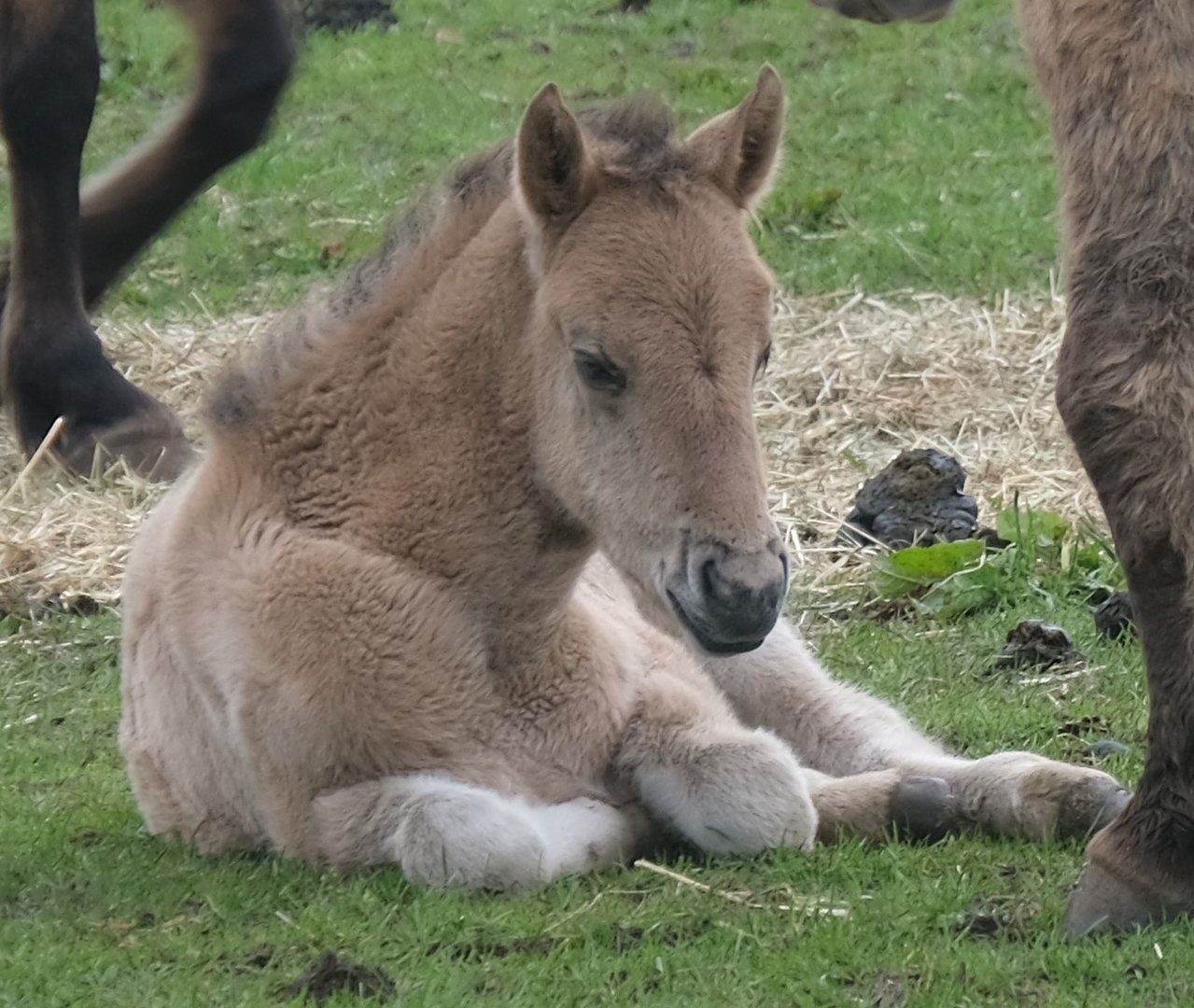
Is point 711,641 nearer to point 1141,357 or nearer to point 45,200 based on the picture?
point 1141,357

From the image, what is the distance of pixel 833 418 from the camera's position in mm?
8695

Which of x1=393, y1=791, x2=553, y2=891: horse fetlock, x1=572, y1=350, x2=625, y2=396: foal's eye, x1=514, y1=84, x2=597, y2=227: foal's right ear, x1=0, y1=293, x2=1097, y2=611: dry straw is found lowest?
x1=0, y1=293, x2=1097, y2=611: dry straw

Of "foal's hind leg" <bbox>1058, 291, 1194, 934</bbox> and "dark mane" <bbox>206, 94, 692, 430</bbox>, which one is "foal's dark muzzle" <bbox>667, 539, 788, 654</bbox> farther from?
"dark mane" <bbox>206, 94, 692, 430</bbox>

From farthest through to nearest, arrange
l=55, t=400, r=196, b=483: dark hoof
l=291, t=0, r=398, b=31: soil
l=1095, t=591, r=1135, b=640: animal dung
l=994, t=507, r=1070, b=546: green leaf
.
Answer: l=291, t=0, r=398, b=31: soil, l=55, t=400, r=196, b=483: dark hoof, l=994, t=507, r=1070, b=546: green leaf, l=1095, t=591, r=1135, b=640: animal dung

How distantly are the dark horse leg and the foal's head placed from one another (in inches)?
130

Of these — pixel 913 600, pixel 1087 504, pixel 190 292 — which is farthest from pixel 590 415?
pixel 190 292

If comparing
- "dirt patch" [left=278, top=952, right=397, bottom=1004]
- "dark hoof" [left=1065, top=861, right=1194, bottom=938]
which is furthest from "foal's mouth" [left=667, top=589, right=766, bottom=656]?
"dirt patch" [left=278, top=952, right=397, bottom=1004]

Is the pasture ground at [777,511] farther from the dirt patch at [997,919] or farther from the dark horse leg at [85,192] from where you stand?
the dark horse leg at [85,192]

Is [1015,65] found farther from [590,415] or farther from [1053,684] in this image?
[590,415]

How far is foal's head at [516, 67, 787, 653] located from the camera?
4.05 m

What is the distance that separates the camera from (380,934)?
397 centimetres

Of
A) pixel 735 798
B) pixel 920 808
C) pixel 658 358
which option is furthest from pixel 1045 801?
pixel 658 358

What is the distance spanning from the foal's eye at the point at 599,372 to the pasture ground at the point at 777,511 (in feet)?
3.10

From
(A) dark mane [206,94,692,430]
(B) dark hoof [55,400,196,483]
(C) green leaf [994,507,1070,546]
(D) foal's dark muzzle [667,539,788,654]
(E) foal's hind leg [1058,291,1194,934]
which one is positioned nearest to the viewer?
(E) foal's hind leg [1058,291,1194,934]
